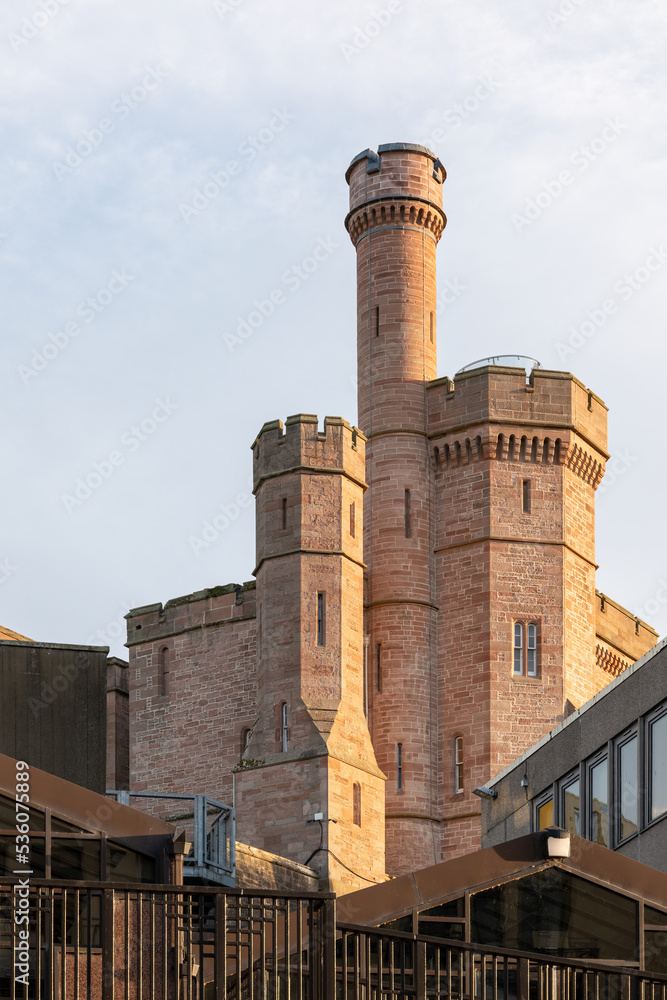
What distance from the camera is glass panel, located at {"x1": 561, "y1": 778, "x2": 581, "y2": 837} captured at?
964 inches

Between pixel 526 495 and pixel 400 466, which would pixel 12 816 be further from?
pixel 400 466

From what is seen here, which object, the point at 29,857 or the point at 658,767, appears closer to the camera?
the point at 29,857

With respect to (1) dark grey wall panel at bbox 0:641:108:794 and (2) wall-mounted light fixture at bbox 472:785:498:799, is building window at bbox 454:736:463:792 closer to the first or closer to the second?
(1) dark grey wall panel at bbox 0:641:108:794

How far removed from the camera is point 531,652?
1785 inches

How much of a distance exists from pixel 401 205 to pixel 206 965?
3411 centimetres

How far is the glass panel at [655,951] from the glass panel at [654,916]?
9 cm

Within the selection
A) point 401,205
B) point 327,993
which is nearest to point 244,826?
point 401,205

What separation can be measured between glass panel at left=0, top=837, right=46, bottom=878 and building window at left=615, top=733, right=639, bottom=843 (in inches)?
295

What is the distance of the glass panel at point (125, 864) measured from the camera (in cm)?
1789

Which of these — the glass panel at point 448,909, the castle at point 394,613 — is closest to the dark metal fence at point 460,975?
the glass panel at point 448,909

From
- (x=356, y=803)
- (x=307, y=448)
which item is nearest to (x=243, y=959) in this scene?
(x=356, y=803)

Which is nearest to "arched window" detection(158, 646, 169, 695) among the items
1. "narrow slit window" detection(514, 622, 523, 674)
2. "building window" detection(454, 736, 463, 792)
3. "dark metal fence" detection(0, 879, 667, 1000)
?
"building window" detection(454, 736, 463, 792)

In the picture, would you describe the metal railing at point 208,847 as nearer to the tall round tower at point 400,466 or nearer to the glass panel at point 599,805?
the glass panel at point 599,805

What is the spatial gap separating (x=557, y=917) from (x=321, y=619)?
26.1 meters
